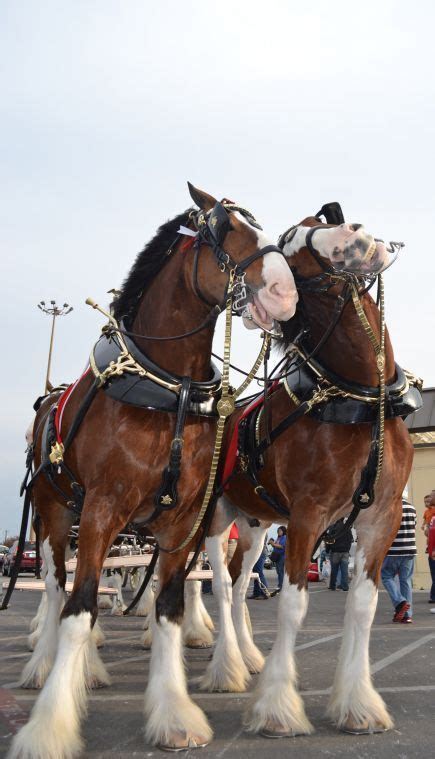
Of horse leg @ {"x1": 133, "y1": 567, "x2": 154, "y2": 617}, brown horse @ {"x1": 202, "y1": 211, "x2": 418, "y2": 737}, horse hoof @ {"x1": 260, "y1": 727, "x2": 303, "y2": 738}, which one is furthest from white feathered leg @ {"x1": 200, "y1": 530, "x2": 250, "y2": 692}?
horse leg @ {"x1": 133, "y1": 567, "x2": 154, "y2": 617}

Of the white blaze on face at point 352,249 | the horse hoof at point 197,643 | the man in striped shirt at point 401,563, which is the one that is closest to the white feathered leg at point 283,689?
the white blaze on face at point 352,249

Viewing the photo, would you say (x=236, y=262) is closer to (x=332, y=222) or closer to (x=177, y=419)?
(x=177, y=419)

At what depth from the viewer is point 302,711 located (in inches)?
173

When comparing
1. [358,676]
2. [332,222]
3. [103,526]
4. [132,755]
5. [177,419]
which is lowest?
[132,755]

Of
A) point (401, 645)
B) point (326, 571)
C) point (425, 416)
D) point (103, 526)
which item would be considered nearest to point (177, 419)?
point (103, 526)

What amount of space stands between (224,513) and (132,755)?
295 cm

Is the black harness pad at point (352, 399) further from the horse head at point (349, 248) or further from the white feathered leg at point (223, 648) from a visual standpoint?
the white feathered leg at point (223, 648)

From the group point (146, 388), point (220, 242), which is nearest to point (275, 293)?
point (220, 242)

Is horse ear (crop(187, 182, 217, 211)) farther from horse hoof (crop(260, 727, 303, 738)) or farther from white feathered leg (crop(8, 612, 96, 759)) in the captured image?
horse hoof (crop(260, 727, 303, 738))

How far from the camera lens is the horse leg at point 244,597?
21.3 feet

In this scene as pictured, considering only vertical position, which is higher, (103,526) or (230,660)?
(103,526)

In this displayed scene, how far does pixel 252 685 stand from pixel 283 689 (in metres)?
1.67

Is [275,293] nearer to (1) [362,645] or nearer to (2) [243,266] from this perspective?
(2) [243,266]

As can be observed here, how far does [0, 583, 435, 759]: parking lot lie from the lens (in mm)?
4051
